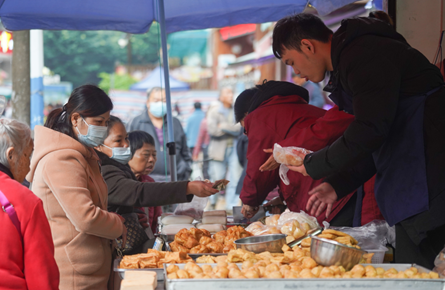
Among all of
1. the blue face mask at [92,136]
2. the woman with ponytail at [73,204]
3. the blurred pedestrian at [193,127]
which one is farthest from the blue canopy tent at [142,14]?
the blurred pedestrian at [193,127]

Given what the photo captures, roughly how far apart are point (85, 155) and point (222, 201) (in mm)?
7072

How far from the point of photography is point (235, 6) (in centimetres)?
422

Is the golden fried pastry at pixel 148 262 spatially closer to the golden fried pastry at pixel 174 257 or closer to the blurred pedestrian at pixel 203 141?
the golden fried pastry at pixel 174 257

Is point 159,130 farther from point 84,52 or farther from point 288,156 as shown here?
point 84,52

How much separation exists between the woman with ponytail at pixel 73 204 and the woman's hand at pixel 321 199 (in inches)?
39.5

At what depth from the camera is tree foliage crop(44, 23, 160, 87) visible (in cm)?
2245

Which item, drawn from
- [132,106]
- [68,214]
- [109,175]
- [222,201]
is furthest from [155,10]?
[132,106]

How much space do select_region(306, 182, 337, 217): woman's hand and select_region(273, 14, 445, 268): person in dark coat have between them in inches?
17.2

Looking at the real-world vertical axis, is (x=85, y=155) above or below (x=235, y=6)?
below

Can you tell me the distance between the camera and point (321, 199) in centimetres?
233

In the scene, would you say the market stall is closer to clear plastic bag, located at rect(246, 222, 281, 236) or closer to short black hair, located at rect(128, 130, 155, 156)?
clear plastic bag, located at rect(246, 222, 281, 236)

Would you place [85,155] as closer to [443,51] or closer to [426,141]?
[426,141]

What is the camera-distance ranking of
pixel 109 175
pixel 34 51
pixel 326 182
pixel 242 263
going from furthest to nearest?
1. pixel 34 51
2. pixel 109 175
3. pixel 326 182
4. pixel 242 263

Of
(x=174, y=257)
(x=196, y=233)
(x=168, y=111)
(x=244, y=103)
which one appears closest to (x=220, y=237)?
(x=196, y=233)
